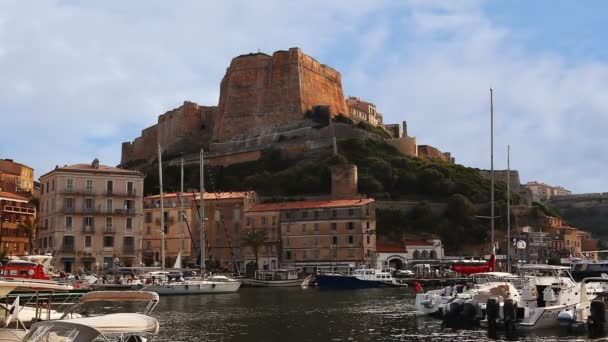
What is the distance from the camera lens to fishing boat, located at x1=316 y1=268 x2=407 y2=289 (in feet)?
217

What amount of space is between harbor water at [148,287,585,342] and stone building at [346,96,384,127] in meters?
75.5

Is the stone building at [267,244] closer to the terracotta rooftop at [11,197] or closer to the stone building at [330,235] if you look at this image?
the stone building at [330,235]

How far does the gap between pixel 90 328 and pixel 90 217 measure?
52573 millimetres

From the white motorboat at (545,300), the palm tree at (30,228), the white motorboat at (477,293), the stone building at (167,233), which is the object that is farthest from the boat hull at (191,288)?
the white motorboat at (545,300)

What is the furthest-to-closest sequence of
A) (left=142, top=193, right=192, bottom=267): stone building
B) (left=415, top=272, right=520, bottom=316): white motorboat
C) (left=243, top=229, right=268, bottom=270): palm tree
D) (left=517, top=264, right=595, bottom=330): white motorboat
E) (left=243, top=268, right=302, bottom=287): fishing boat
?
(left=142, top=193, right=192, bottom=267): stone building
(left=243, top=229, right=268, bottom=270): palm tree
(left=243, top=268, right=302, bottom=287): fishing boat
(left=415, top=272, right=520, bottom=316): white motorboat
(left=517, top=264, right=595, bottom=330): white motorboat

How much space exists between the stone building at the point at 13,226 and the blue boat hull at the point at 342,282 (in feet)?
90.8

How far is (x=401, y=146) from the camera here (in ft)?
360

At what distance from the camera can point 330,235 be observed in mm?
78625

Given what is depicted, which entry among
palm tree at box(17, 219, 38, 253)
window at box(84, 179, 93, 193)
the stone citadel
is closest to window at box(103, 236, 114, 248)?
window at box(84, 179, 93, 193)

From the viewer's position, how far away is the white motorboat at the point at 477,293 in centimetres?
3331

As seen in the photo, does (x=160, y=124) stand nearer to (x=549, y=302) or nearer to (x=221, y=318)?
(x=221, y=318)

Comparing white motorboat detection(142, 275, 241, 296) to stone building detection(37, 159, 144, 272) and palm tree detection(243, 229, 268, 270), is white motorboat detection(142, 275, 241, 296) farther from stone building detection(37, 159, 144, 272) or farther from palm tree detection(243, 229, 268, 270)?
palm tree detection(243, 229, 268, 270)

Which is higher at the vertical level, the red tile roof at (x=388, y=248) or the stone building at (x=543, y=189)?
the stone building at (x=543, y=189)

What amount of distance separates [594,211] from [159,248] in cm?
9929
